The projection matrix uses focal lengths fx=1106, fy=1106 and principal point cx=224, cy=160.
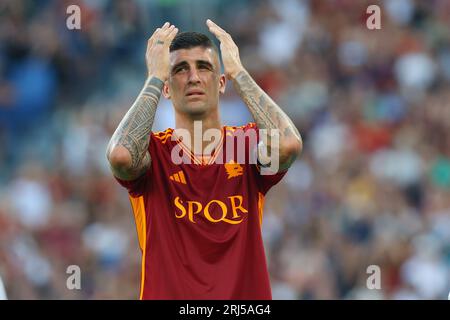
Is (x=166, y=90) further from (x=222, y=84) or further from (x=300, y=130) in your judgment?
(x=300, y=130)

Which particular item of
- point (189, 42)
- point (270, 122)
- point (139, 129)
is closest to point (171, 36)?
point (189, 42)

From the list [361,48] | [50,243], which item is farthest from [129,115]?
[361,48]

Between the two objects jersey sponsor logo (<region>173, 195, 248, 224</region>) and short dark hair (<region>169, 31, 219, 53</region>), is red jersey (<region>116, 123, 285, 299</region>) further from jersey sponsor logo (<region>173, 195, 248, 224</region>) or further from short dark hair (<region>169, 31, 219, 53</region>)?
short dark hair (<region>169, 31, 219, 53</region>)

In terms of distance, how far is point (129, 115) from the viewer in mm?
5887

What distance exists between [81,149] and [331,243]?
2.99 metres

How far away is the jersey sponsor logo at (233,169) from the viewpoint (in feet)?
19.7

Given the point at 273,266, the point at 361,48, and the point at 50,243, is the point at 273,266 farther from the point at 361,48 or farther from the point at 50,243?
the point at 361,48

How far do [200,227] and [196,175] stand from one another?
32cm

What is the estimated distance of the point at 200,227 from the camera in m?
5.83

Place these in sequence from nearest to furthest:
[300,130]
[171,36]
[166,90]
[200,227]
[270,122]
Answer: [200,227] → [270,122] → [171,36] → [166,90] → [300,130]

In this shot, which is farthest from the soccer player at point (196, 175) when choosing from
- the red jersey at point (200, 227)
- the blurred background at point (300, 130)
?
the blurred background at point (300, 130)

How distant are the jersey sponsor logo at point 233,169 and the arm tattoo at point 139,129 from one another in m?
0.43

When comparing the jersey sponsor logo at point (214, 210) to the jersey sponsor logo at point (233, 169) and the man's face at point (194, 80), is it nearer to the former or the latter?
the jersey sponsor logo at point (233, 169)

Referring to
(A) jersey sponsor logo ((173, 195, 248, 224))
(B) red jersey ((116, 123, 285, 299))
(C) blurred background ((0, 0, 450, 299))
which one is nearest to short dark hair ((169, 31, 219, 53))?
(B) red jersey ((116, 123, 285, 299))
